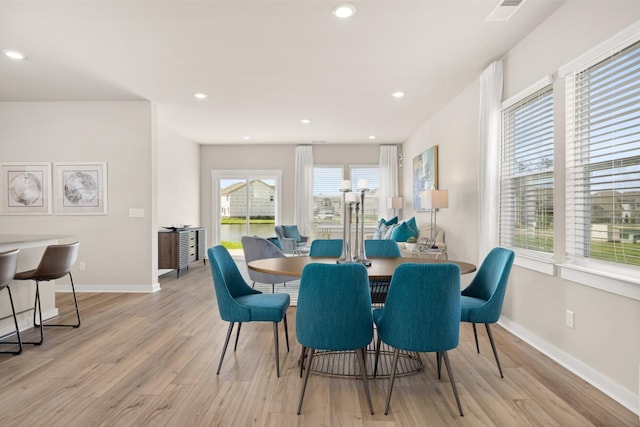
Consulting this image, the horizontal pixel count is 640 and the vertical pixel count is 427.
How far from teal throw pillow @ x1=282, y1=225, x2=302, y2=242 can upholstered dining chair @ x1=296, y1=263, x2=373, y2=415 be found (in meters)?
5.63

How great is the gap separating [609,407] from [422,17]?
289 centimetres

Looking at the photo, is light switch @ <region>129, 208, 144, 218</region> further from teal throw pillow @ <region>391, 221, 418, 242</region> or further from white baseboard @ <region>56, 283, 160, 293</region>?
teal throw pillow @ <region>391, 221, 418, 242</region>

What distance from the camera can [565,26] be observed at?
2.78m

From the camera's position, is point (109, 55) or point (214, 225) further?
point (214, 225)

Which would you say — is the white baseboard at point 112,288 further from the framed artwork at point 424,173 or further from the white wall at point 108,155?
the framed artwork at point 424,173

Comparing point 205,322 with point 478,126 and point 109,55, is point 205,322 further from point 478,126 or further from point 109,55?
point 478,126

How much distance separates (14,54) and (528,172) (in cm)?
498

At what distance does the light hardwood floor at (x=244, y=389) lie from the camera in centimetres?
208

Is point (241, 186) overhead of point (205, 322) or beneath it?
overhead


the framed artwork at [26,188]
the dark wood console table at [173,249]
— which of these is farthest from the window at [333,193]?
the framed artwork at [26,188]

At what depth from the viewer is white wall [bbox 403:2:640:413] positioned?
222 cm

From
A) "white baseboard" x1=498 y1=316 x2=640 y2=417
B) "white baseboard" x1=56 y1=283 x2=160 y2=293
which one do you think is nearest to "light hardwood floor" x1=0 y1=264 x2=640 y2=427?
"white baseboard" x1=498 y1=316 x2=640 y2=417

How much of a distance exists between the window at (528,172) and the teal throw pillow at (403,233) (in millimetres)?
2067

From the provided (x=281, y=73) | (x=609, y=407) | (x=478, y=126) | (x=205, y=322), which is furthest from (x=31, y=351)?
(x=478, y=126)
